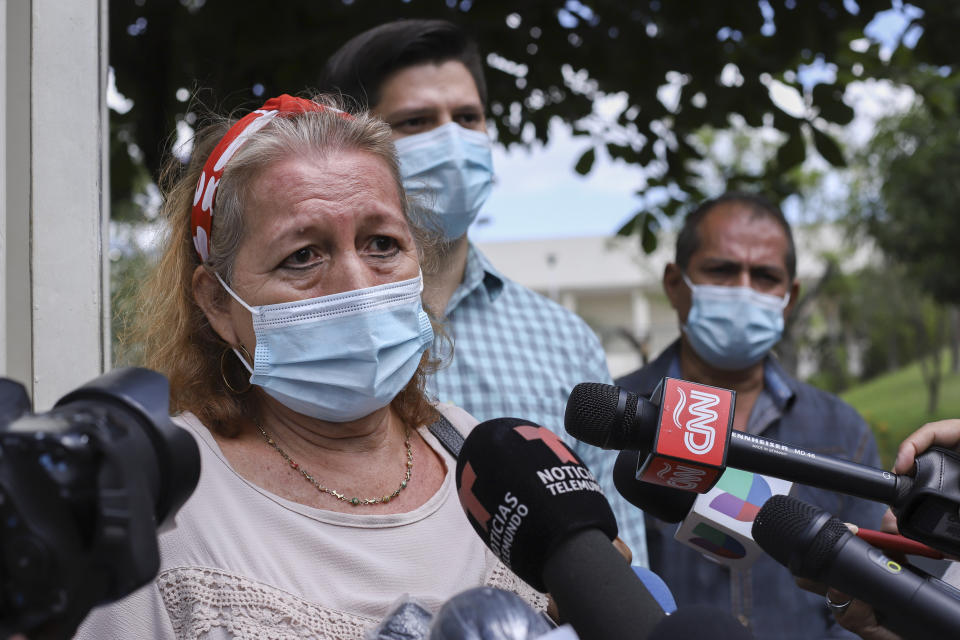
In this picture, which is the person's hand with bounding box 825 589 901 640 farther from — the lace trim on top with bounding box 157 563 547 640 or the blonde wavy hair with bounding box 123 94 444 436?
the blonde wavy hair with bounding box 123 94 444 436

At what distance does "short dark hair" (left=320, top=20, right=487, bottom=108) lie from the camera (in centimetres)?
319

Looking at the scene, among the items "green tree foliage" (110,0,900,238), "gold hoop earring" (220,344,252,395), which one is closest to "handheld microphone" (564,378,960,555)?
"gold hoop earring" (220,344,252,395)

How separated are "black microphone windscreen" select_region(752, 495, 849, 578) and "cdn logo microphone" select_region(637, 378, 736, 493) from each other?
4.1 inches

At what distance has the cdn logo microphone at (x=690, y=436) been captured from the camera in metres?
1.26

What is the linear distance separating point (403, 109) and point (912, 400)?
24.5 m

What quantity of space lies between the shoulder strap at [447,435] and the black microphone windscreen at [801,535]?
1.10m

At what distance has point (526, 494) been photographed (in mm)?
1215

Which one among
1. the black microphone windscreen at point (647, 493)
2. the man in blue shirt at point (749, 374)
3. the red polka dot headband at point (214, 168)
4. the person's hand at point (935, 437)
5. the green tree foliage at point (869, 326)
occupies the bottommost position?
the green tree foliage at point (869, 326)

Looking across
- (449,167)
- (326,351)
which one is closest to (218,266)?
(326,351)

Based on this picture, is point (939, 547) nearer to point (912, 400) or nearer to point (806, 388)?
point (806, 388)

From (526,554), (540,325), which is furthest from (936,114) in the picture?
(526,554)

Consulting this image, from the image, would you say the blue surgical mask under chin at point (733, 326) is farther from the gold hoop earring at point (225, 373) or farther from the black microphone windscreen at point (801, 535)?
the black microphone windscreen at point (801, 535)

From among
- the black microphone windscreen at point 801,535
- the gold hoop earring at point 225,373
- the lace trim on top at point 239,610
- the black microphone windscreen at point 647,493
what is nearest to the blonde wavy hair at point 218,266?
the gold hoop earring at point 225,373

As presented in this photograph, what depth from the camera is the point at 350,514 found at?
190cm
